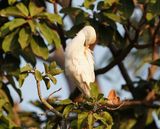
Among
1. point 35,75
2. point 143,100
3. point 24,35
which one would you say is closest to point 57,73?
point 35,75

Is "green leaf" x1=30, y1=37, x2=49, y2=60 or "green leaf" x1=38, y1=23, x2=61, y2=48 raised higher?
"green leaf" x1=38, y1=23, x2=61, y2=48

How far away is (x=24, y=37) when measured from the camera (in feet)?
14.1

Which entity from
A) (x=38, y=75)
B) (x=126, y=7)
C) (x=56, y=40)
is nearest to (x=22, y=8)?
(x=56, y=40)

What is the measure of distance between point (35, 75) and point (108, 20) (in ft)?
4.65

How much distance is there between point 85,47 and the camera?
3.42 m

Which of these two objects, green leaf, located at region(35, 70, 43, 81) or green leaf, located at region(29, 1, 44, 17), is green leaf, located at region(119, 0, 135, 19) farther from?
green leaf, located at region(35, 70, 43, 81)

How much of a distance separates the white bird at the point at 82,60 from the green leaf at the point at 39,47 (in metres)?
0.98

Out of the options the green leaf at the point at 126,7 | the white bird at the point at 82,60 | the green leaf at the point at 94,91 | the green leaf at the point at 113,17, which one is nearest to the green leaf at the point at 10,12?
the green leaf at the point at 113,17

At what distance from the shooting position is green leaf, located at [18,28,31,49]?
14.0 ft

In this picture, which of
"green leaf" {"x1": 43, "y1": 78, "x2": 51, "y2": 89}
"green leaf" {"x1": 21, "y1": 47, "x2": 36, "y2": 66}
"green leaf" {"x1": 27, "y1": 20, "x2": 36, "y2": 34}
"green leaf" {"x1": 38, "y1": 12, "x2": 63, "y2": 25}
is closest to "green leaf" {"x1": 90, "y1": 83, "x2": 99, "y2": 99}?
"green leaf" {"x1": 43, "y1": 78, "x2": 51, "y2": 89}

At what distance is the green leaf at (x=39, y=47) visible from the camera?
4.41 meters

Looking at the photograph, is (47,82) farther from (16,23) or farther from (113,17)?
(113,17)

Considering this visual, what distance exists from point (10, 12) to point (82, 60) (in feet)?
3.76

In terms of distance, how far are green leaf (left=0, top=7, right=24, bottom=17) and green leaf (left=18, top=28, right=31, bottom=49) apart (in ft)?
0.33
